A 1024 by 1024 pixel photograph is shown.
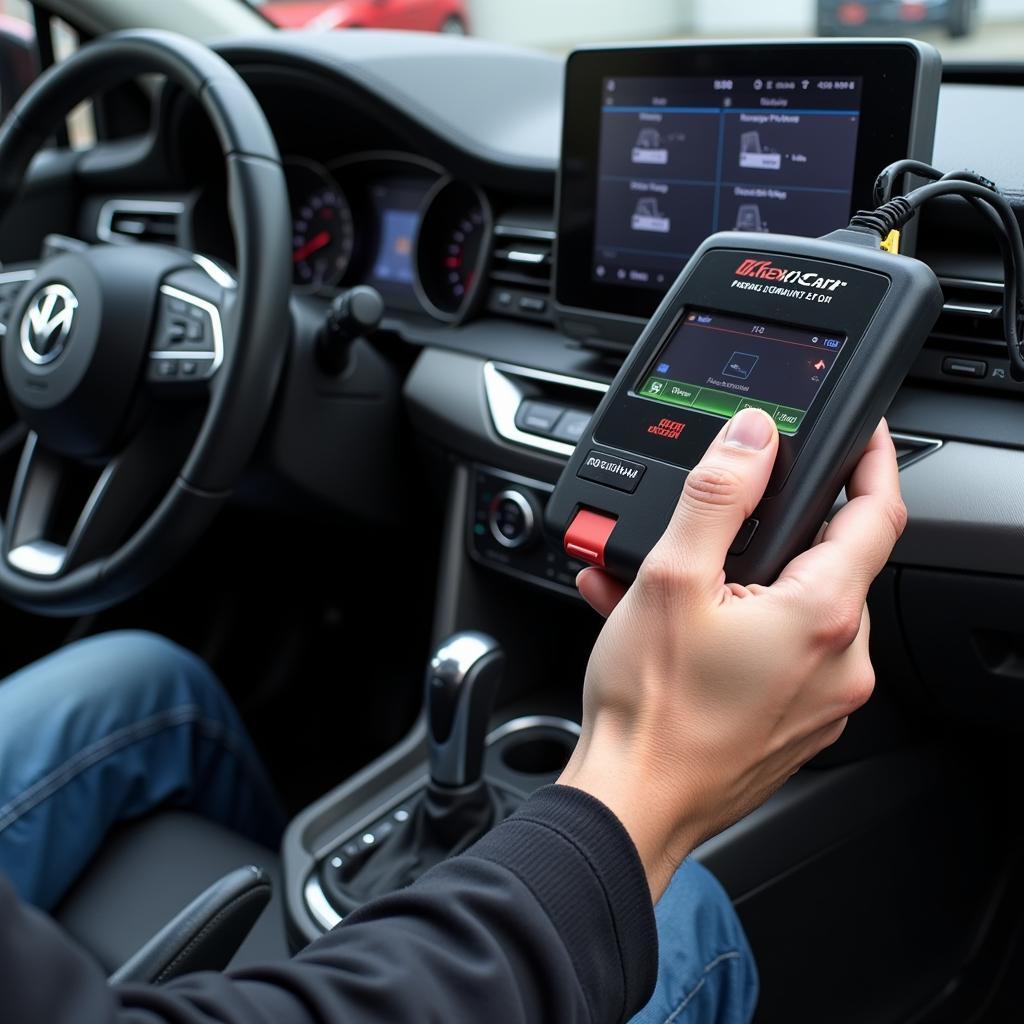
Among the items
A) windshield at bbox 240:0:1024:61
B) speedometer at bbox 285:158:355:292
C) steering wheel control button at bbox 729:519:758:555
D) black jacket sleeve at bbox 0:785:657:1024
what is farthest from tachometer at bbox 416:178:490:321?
windshield at bbox 240:0:1024:61

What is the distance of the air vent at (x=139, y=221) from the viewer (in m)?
1.75

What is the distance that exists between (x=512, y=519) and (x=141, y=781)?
0.44 metres

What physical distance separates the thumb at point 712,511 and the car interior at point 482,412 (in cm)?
12

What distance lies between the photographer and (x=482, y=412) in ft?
4.21

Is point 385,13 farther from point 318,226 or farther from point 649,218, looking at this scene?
point 649,218

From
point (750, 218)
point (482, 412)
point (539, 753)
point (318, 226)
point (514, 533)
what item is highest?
point (750, 218)

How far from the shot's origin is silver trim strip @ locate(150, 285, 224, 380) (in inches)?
47.3

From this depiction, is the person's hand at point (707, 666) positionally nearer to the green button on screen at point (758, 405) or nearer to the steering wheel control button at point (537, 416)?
the green button on screen at point (758, 405)

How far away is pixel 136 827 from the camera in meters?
1.11

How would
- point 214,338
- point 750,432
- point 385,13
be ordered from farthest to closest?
point 385,13
point 214,338
point 750,432

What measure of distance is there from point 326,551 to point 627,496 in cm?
105

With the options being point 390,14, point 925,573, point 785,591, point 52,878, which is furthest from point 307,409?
point 390,14

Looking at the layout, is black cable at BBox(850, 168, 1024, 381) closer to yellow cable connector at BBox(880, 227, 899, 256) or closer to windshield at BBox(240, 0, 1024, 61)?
yellow cable connector at BBox(880, 227, 899, 256)

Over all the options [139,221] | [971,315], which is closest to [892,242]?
[971,315]
